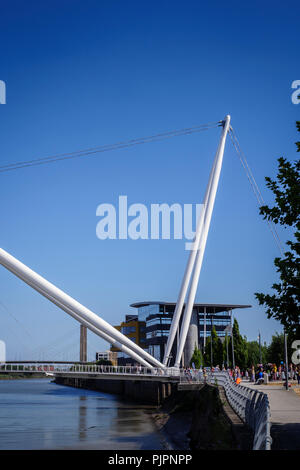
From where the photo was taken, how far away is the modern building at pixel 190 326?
9006 cm

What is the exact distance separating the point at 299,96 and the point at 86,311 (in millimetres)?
28964

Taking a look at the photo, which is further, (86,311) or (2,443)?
(86,311)

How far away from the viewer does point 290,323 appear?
44.1ft

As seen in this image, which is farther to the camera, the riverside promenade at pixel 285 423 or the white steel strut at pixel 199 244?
the white steel strut at pixel 199 244

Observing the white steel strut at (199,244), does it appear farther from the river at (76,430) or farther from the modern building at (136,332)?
the modern building at (136,332)

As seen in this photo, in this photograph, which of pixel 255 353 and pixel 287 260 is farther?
pixel 255 353

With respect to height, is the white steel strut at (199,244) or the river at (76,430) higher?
the white steel strut at (199,244)

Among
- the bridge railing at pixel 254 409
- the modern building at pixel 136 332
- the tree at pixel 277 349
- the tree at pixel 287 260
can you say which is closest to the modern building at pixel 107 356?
the modern building at pixel 136 332

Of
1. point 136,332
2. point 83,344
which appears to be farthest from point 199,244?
point 83,344

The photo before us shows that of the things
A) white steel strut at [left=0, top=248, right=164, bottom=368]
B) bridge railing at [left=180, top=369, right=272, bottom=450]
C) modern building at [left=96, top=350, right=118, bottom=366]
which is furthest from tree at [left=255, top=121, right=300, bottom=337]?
modern building at [left=96, top=350, right=118, bottom=366]

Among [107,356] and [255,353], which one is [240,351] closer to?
[255,353]

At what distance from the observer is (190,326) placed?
90.6 metres

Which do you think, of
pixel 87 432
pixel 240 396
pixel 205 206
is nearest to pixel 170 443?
pixel 87 432
